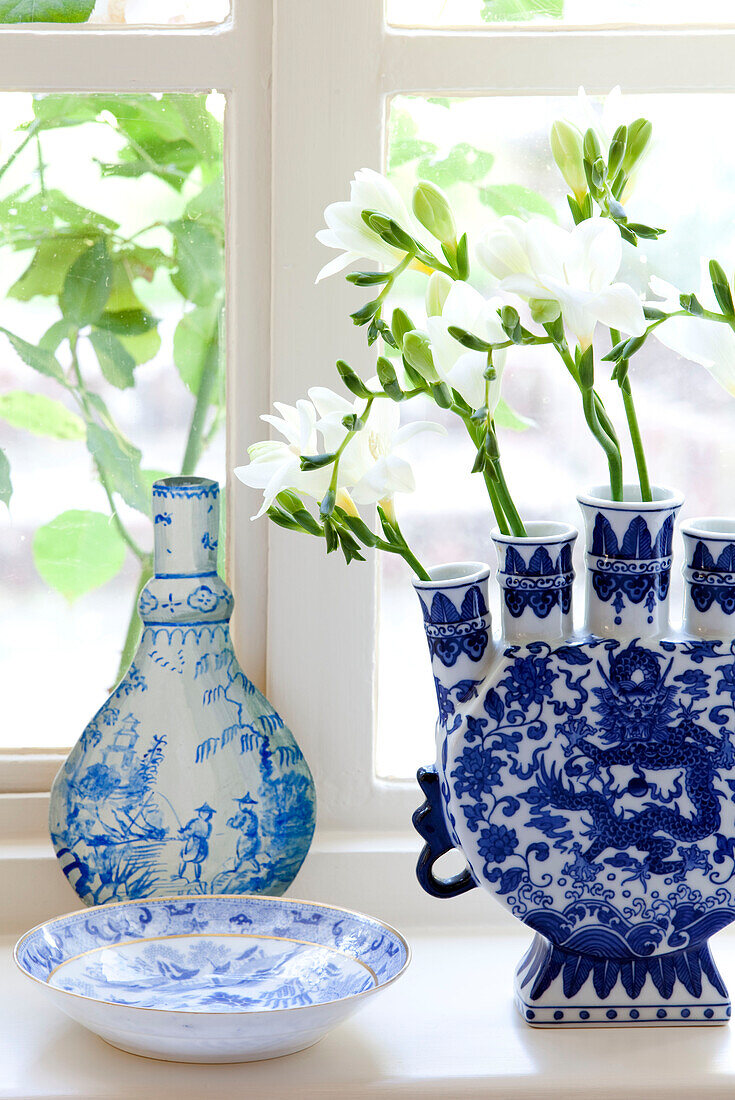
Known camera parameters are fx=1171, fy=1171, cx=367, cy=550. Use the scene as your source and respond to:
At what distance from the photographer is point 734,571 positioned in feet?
2.39

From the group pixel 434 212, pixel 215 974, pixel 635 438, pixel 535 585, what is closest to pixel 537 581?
pixel 535 585

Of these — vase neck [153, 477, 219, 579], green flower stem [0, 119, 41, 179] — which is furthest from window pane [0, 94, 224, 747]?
vase neck [153, 477, 219, 579]

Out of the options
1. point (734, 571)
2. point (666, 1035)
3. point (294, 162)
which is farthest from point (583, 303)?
point (666, 1035)

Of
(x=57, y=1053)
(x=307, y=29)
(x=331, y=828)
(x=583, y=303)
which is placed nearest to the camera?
(x=583, y=303)

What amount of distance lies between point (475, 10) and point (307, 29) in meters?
0.15

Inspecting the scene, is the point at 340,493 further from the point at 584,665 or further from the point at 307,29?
the point at 307,29

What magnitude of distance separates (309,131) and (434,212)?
10.7 inches

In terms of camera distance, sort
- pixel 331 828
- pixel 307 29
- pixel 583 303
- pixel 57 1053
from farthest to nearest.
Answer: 1. pixel 331 828
2. pixel 307 29
3. pixel 57 1053
4. pixel 583 303

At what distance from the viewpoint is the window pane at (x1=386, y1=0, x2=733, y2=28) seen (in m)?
0.95

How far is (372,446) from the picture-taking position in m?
0.75

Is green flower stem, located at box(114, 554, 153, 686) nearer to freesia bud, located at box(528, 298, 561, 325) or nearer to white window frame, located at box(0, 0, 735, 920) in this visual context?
white window frame, located at box(0, 0, 735, 920)

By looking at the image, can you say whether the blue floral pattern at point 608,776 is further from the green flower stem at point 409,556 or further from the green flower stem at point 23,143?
the green flower stem at point 23,143

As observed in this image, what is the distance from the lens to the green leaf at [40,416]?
3.25ft

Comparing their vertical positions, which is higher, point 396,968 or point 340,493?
point 340,493
